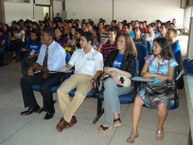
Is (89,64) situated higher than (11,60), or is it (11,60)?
(89,64)

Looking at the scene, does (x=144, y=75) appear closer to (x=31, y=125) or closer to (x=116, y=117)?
(x=116, y=117)

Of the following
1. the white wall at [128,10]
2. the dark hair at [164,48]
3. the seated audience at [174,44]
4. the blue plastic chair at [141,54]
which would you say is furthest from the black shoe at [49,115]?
the white wall at [128,10]

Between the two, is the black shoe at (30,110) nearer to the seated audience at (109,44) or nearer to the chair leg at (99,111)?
the chair leg at (99,111)

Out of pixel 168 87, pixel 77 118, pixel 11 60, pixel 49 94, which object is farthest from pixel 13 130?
pixel 11 60

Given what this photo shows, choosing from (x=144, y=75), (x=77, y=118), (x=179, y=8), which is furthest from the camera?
(x=179, y=8)

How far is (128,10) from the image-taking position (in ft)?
43.5

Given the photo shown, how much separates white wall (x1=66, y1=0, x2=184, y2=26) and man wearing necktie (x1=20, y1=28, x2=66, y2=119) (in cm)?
1030

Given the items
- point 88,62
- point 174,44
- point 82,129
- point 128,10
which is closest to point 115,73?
point 88,62

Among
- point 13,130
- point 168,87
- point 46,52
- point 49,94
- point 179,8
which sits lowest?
point 13,130

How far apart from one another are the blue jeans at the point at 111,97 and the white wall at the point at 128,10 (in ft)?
35.2

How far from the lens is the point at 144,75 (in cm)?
275

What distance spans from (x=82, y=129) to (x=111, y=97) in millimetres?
526

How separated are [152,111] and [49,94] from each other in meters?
1.40

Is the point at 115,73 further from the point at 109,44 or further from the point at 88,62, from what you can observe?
the point at 109,44
